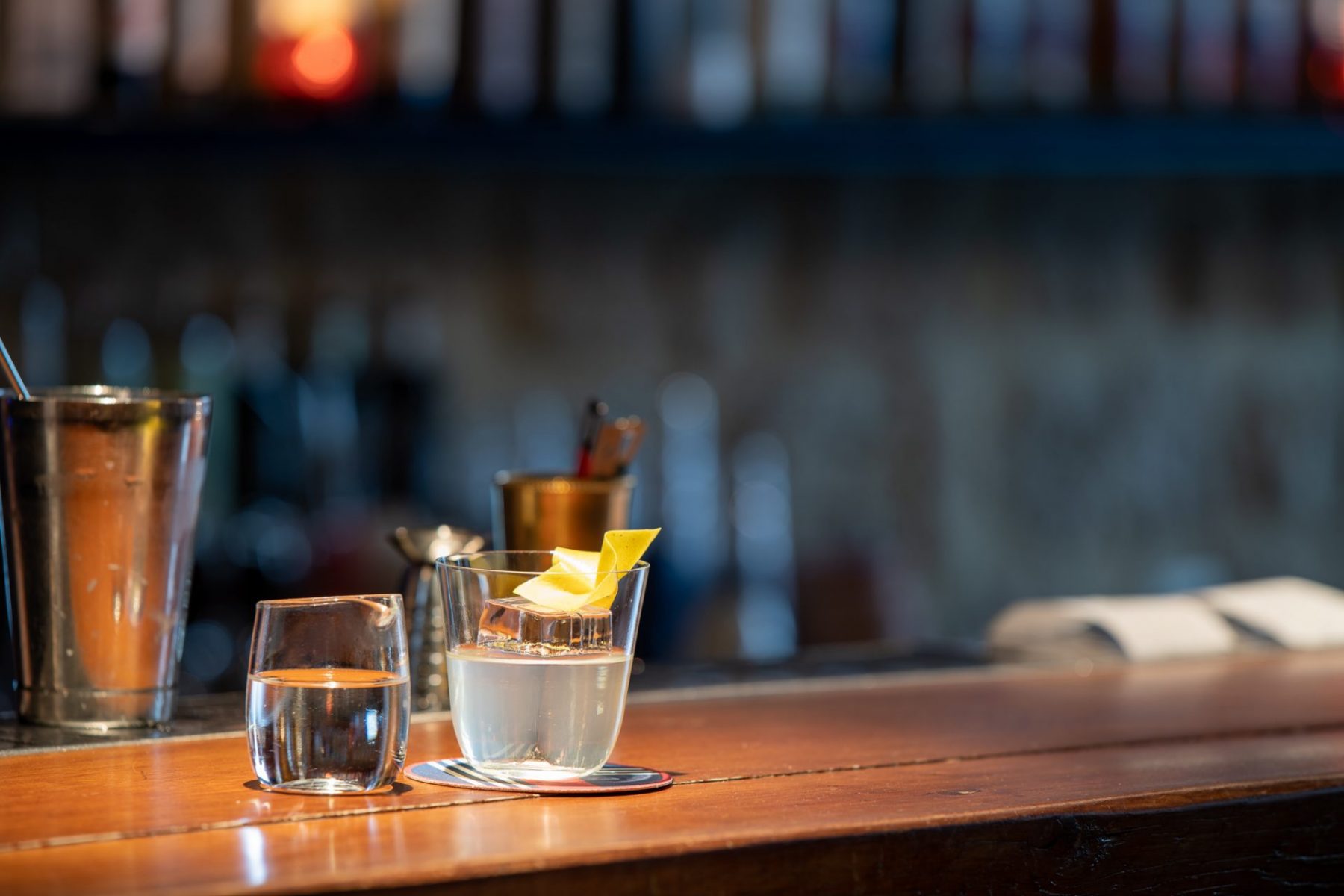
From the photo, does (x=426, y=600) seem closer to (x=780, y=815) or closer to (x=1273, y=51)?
(x=780, y=815)

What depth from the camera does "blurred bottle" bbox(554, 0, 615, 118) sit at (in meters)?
2.54

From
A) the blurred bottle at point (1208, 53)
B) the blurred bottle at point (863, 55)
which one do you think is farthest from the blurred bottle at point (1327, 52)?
the blurred bottle at point (863, 55)

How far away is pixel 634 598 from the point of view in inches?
32.0

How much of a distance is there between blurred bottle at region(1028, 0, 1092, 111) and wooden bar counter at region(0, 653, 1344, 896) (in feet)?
5.75

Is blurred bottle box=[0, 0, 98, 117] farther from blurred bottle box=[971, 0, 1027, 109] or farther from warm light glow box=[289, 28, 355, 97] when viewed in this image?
blurred bottle box=[971, 0, 1027, 109]

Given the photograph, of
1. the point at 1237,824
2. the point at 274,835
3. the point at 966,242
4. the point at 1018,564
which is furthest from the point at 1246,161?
the point at 274,835

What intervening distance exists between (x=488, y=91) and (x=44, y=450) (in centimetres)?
167

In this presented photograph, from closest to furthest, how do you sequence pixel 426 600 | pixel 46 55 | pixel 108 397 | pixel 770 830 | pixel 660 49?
pixel 770 830 → pixel 108 397 → pixel 426 600 → pixel 46 55 → pixel 660 49

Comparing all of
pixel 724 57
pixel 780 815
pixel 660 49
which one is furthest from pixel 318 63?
pixel 780 815

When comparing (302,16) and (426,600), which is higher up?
(302,16)

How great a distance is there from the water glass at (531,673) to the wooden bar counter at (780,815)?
3cm

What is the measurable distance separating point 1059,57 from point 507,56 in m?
0.94

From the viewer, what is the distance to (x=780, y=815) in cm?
73

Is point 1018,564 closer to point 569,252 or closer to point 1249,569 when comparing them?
point 1249,569
